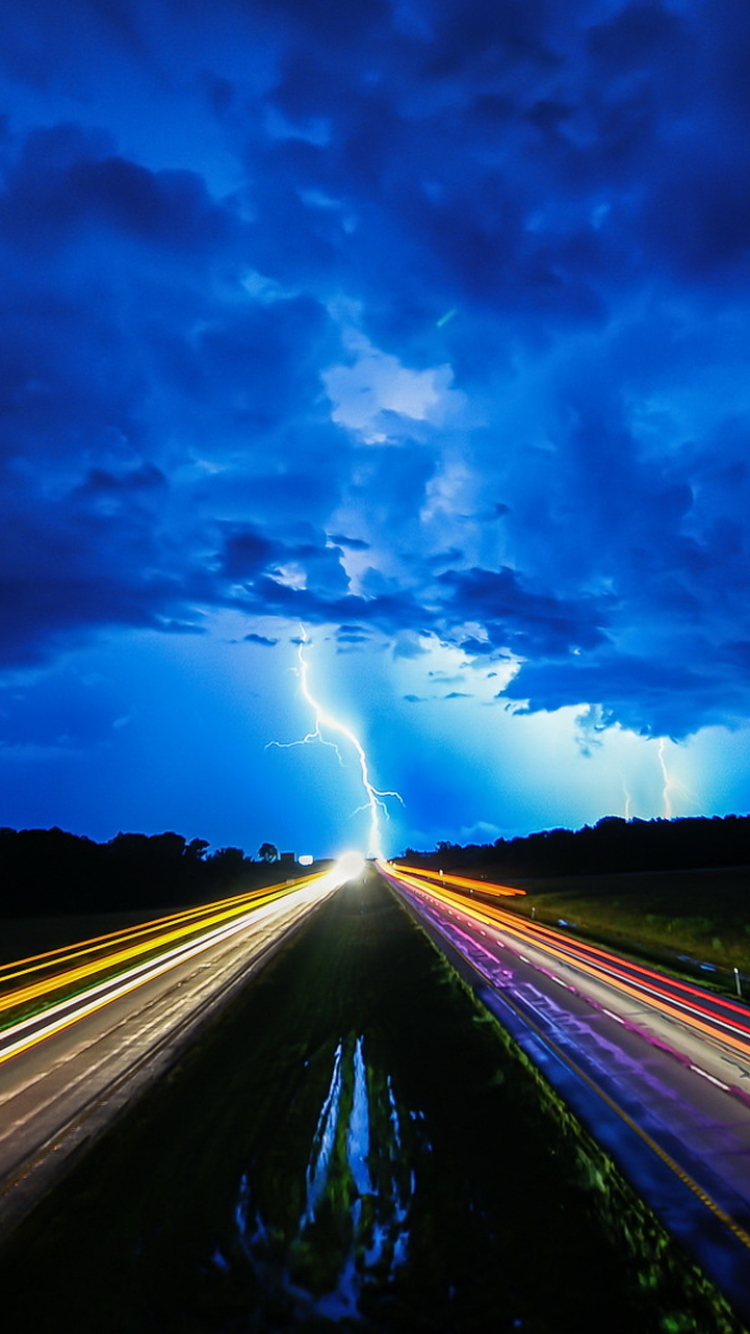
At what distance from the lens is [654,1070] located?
15758mm

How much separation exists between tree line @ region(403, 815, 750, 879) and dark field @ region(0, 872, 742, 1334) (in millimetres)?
82702

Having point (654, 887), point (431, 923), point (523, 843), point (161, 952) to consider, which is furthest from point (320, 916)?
point (523, 843)

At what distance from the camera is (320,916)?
51875 mm

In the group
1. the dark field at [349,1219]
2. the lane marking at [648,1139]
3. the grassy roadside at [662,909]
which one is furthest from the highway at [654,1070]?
the grassy roadside at [662,909]

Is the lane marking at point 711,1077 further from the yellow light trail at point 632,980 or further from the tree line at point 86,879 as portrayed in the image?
the tree line at point 86,879

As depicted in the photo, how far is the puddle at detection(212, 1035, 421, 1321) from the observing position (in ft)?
28.8

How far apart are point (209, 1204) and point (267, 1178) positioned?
1.08 m

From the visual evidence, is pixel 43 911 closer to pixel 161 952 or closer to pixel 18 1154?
pixel 161 952

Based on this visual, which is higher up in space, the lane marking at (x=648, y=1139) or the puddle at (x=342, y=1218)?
the lane marking at (x=648, y=1139)

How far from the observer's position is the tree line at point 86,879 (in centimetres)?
7781

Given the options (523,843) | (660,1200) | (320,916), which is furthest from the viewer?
(523,843)

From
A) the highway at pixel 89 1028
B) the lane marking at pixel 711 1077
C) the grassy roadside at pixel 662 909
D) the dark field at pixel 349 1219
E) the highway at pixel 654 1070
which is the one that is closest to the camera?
the dark field at pixel 349 1219

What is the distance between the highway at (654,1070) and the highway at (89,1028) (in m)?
9.37

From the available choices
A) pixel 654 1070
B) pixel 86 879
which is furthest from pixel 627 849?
pixel 654 1070
